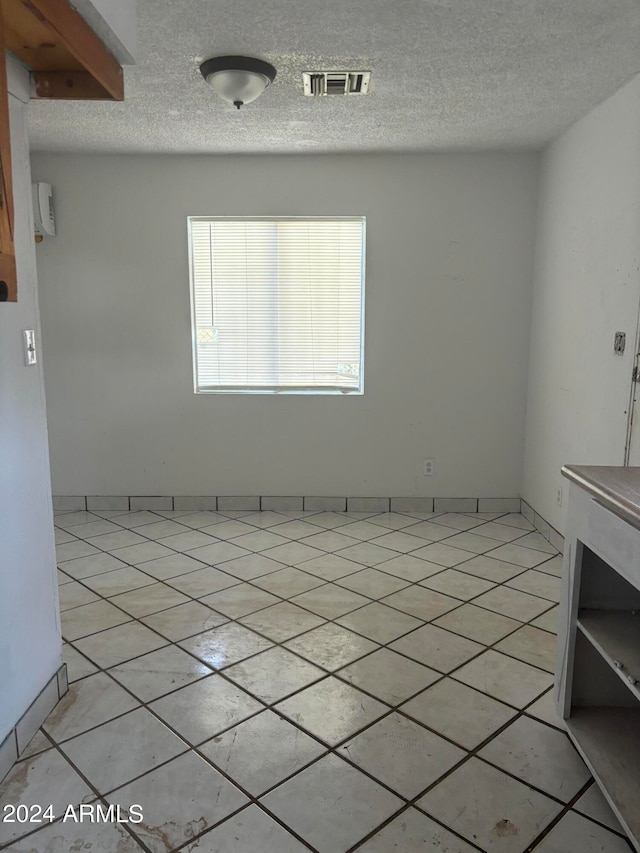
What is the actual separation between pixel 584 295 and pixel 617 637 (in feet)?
6.38

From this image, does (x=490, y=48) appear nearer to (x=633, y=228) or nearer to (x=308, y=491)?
(x=633, y=228)

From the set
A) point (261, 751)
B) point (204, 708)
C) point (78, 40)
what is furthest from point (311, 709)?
point (78, 40)

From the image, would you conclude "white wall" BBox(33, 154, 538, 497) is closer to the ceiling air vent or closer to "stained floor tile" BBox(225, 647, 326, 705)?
the ceiling air vent

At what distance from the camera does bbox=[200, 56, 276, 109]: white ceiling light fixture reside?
2.39m

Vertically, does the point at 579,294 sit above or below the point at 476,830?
above

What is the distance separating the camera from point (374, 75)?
255 cm

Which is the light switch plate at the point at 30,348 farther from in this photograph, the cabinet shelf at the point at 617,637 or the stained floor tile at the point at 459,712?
the cabinet shelf at the point at 617,637

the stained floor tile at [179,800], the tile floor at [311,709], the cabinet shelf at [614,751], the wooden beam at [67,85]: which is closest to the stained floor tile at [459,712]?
the tile floor at [311,709]

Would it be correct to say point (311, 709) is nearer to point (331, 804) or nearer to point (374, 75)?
A: point (331, 804)

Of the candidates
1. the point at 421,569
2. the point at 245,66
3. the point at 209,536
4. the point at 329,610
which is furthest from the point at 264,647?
the point at 245,66

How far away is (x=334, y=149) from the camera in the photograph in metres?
3.75

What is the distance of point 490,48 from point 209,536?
9.48 ft

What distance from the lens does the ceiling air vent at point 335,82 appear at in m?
2.54

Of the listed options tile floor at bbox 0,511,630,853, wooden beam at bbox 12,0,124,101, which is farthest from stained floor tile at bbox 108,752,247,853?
wooden beam at bbox 12,0,124,101
